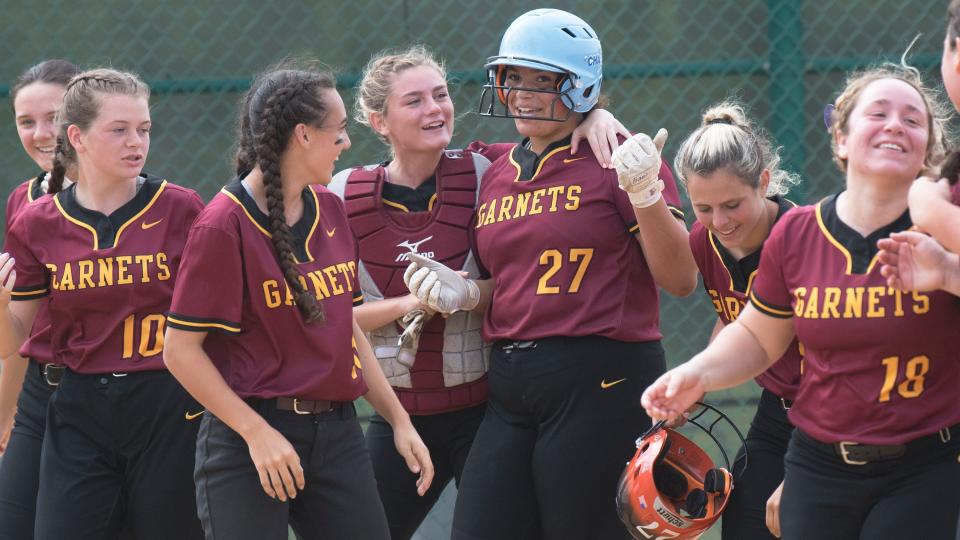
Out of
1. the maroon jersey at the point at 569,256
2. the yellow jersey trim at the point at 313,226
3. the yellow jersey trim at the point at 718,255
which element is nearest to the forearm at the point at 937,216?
the yellow jersey trim at the point at 718,255

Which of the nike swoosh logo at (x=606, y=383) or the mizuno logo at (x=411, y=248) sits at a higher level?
the mizuno logo at (x=411, y=248)

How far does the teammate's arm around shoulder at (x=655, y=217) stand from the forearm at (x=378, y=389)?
2.59ft

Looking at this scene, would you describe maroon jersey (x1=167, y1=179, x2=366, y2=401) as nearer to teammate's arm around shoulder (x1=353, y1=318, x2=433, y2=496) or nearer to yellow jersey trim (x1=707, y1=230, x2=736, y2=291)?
teammate's arm around shoulder (x1=353, y1=318, x2=433, y2=496)

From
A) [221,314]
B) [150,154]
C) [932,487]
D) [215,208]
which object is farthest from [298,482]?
[150,154]

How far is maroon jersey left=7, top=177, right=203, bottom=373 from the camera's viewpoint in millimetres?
3652

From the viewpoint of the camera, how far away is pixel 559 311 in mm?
3598

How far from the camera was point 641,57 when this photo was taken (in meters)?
6.00

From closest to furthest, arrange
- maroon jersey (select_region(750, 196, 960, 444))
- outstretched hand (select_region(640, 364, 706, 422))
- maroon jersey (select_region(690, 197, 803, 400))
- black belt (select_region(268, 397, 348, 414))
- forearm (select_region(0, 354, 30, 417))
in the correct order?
maroon jersey (select_region(750, 196, 960, 444)) → outstretched hand (select_region(640, 364, 706, 422)) → black belt (select_region(268, 397, 348, 414)) → maroon jersey (select_region(690, 197, 803, 400)) → forearm (select_region(0, 354, 30, 417))

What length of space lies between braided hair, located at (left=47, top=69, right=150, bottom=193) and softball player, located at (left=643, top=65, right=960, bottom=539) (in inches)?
70.2

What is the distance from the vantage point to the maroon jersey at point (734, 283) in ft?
11.4

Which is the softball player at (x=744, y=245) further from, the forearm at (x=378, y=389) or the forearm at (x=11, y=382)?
the forearm at (x=11, y=382)

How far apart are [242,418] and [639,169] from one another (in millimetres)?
1162

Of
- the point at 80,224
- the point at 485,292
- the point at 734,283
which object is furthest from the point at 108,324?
the point at 734,283

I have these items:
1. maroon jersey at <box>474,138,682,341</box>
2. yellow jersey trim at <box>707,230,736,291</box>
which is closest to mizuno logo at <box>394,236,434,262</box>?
maroon jersey at <box>474,138,682,341</box>
